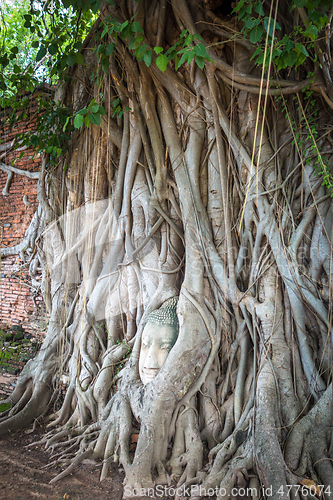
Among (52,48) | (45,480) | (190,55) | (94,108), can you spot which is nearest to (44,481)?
(45,480)

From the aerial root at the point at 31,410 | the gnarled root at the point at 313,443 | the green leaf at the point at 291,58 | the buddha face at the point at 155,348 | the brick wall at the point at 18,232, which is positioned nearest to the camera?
the gnarled root at the point at 313,443

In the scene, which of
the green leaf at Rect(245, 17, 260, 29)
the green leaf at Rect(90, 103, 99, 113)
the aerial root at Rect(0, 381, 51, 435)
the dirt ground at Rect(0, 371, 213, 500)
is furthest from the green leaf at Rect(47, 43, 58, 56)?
the dirt ground at Rect(0, 371, 213, 500)

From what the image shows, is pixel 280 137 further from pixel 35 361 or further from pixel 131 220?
pixel 35 361

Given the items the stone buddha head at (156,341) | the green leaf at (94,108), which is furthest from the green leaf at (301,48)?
the stone buddha head at (156,341)

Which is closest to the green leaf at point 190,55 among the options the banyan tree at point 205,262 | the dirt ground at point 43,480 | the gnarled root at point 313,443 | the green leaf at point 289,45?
the banyan tree at point 205,262

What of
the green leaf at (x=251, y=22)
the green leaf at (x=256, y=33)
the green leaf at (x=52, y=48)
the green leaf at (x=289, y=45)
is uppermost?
the green leaf at (x=52, y=48)

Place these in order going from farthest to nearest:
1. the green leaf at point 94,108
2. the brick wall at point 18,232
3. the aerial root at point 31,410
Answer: the brick wall at point 18,232 → the aerial root at point 31,410 → the green leaf at point 94,108

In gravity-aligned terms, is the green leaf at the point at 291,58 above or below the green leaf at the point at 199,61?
below

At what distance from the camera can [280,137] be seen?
2578 mm

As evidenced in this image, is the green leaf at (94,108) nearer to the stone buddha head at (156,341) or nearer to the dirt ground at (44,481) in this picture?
the stone buddha head at (156,341)

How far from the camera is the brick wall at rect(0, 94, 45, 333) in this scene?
14.5 feet

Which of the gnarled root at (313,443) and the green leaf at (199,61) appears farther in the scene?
the green leaf at (199,61)

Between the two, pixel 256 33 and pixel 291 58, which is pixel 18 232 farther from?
pixel 291 58

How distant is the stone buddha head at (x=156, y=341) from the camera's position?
2.48m
